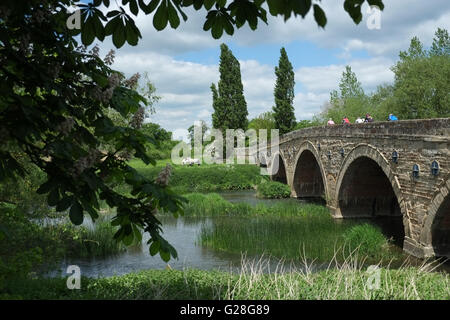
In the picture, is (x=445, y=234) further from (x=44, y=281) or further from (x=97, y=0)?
(x=97, y=0)

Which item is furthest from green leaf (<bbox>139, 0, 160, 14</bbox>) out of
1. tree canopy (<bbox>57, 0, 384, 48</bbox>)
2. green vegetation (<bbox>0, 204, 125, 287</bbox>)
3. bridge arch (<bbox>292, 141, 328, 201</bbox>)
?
bridge arch (<bbox>292, 141, 328, 201</bbox>)

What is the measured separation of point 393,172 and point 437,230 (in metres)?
2.52

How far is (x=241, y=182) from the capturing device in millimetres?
33469

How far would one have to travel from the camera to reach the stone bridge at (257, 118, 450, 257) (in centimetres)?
1191

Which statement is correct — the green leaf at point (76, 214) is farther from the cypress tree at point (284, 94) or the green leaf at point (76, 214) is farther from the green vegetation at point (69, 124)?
the cypress tree at point (284, 94)

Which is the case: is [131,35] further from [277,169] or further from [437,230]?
[277,169]

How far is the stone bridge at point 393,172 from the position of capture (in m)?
11.9

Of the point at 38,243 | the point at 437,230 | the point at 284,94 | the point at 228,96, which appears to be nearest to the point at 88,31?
the point at 38,243

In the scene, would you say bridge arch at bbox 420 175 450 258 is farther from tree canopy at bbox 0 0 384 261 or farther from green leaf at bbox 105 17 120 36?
green leaf at bbox 105 17 120 36

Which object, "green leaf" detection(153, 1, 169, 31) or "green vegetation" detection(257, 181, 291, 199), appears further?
"green vegetation" detection(257, 181, 291, 199)

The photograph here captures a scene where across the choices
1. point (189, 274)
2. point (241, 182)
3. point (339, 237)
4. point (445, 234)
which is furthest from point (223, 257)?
point (241, 182)

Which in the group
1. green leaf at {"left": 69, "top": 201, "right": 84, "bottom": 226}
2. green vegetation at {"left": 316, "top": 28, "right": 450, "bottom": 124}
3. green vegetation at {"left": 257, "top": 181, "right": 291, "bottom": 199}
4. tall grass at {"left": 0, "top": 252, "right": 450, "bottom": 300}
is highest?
green vegetation at {"left": 316, "top": 28, "right": 450, "bottom": 124}

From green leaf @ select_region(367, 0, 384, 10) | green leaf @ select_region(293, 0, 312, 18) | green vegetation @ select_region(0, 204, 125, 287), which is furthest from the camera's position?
green vegetation @ select_region(0, 204, 125, 287)

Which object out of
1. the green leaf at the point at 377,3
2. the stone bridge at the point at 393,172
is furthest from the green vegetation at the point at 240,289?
the stone bridge at the point at 393,172
